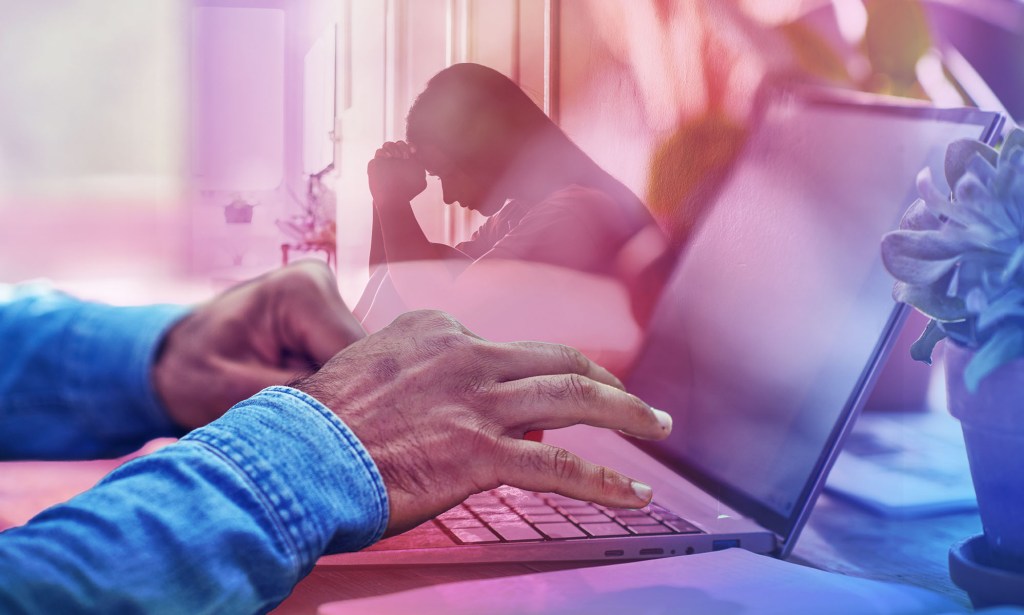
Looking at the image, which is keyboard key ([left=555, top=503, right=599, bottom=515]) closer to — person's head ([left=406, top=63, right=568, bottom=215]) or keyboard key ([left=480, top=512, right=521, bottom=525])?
keyboard key ([left=480, top=512, right=521, bottom=525])

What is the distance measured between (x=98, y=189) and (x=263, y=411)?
40 cm

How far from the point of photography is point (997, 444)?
1.35 ft

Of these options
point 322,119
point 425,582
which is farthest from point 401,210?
point 425,582

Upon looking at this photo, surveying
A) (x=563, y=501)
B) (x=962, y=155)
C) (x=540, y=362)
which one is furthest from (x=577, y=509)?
(x=962, y=155)

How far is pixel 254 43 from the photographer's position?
636mm

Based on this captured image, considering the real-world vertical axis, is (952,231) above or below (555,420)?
above

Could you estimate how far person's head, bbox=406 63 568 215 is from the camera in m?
0.63

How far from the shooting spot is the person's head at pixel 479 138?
0.63m

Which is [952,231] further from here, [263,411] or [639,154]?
[263,411]

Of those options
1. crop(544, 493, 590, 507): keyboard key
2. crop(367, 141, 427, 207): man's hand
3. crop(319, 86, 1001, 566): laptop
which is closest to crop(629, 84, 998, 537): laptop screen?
crop(319, 86, 1001, 566): laptop

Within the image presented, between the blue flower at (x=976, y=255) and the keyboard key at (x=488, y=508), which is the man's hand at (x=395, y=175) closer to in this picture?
the keyboard key at (x=488, y=508)

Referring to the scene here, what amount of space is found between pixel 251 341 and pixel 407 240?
15cm

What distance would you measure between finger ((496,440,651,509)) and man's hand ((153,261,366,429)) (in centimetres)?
19

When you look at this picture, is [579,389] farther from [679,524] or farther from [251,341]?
[251,341]
